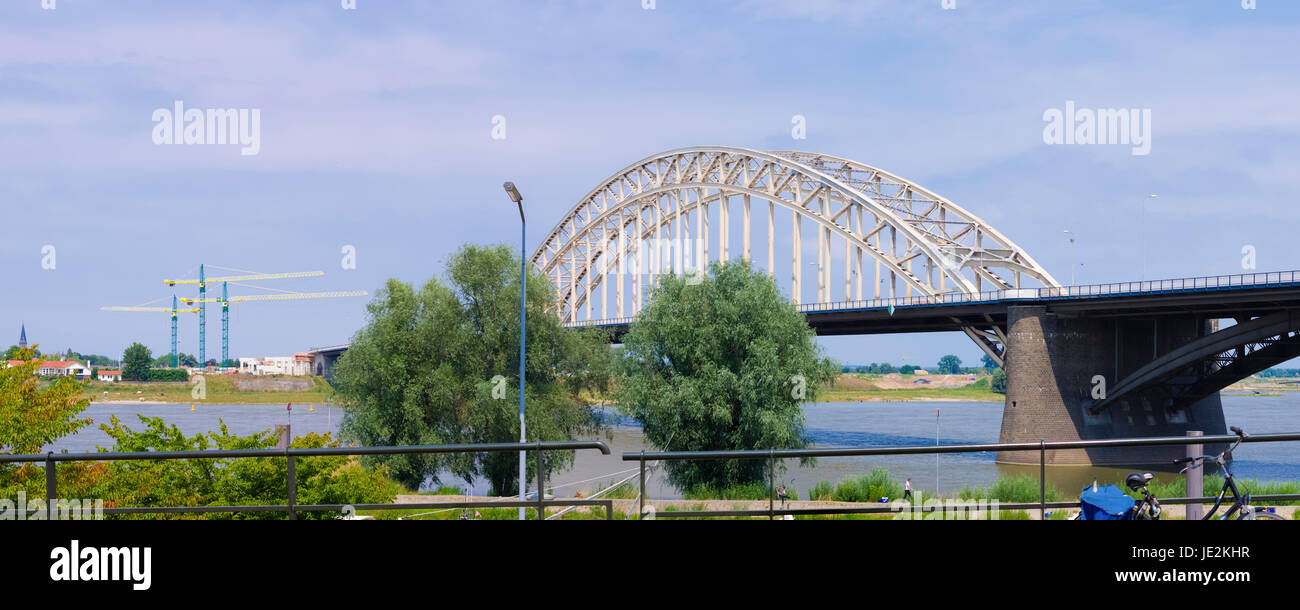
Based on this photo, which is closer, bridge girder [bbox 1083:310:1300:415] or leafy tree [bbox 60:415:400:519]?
leafy tree [bbox 60:415:400:519]

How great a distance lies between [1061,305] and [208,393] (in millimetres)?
95269

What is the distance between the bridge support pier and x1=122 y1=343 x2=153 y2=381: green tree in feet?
335

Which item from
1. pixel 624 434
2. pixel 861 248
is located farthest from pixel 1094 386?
pixel 624 434

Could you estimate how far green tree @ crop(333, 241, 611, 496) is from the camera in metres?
32.1

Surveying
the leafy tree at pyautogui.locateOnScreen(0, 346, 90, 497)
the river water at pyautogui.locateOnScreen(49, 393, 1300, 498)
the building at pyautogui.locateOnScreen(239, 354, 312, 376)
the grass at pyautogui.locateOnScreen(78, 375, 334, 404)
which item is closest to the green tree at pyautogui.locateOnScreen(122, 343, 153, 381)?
the grass at pyautogui.locateOnScreen(78, 375, 334, 404)

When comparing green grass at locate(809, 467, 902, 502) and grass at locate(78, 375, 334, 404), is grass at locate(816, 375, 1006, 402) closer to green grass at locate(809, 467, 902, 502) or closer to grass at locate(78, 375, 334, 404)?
grass at locate(78, 375, 334, 404)

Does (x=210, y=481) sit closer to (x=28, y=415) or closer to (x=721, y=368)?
(x=28, y=415)

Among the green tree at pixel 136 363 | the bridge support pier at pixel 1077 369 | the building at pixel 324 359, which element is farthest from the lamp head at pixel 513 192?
the green tree at pixel 136 363

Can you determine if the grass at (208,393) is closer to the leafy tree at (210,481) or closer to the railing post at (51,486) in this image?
the leafy tree at (210,481)

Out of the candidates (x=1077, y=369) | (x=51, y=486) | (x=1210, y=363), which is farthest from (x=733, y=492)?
(x=1210, y=363)

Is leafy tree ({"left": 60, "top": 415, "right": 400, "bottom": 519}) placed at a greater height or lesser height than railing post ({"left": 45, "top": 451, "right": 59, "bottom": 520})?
Answer: lesser

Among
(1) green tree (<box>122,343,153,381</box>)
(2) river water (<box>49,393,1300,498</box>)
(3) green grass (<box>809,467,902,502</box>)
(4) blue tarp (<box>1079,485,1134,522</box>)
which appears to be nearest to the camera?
(4) blue tarp (<box>1079,485,1134,522</box>)

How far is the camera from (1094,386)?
4528 centimetres
